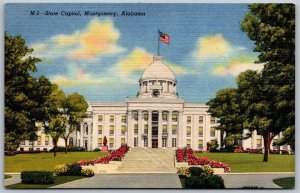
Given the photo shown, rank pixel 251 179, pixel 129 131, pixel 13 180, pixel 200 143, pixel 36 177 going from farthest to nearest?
pixel 129 131 → pixel 200 143 → pixel 251 179 → pixel 13 180 → pixel 36 177

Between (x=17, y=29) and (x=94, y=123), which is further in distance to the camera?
(x=94, y=123)

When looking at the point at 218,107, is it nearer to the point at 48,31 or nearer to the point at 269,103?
the point at 269,103

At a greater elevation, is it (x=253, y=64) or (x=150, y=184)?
(x=253, y=64)

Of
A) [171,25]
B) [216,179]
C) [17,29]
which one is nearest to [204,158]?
[216,179]

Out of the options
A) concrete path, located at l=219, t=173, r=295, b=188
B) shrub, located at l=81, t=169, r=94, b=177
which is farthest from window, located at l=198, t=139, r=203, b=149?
shrub, located at l=81, t=169, r=94, b=177

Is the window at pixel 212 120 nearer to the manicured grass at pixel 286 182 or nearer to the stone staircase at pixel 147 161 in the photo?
the stone staircase at pixel 147 161

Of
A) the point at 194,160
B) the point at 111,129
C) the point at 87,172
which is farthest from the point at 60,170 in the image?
the point at 194,160

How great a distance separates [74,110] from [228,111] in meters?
5.35

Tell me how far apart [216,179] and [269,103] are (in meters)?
3.13

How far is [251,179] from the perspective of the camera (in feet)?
68.0

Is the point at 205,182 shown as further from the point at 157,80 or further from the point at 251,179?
the point at 157,80

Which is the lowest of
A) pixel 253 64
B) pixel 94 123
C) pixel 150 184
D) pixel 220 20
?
pixel 150 184

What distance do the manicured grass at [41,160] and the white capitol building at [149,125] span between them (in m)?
0.35

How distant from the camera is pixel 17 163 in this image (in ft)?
68.6
